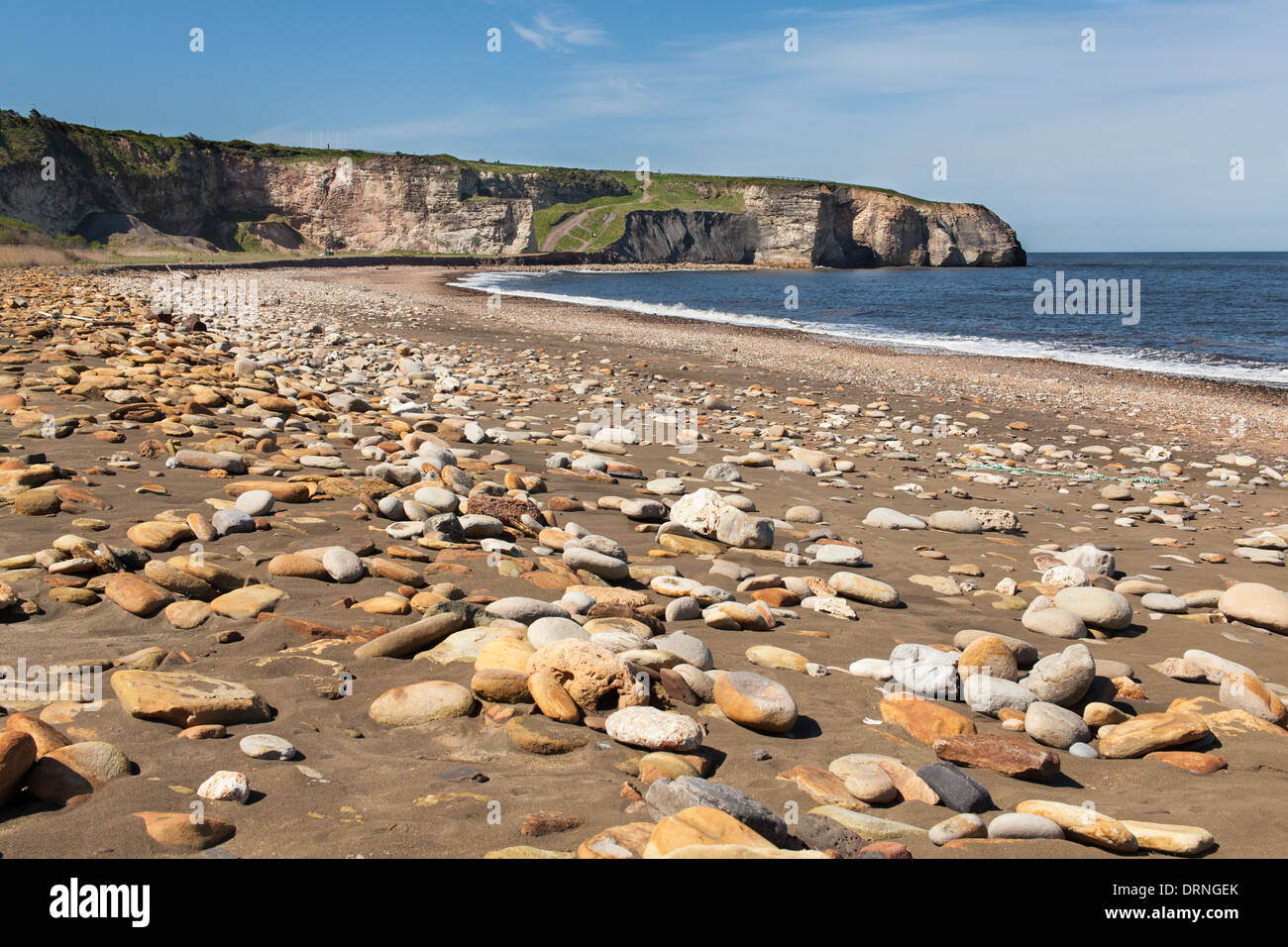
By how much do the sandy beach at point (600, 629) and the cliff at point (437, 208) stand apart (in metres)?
62.4

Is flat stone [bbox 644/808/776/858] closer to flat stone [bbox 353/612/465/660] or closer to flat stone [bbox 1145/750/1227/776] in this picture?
flat stone [bbox 353/612/465/660]

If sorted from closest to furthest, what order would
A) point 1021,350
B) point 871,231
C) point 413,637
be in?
point 413,637 → point 1021,350 → point 871,231

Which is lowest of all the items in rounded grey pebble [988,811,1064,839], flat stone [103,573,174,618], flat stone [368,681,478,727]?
rounded grey pebble [988,811,1064,839]

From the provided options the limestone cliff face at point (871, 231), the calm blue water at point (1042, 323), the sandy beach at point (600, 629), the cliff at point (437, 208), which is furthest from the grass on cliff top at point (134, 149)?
the sandy beach at point (600, 629)

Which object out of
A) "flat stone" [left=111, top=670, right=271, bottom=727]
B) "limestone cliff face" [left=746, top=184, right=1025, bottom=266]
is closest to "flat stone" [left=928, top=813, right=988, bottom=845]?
"flat stone" [left=111, top=670, right=271, bottom=727]

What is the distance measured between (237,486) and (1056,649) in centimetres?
475

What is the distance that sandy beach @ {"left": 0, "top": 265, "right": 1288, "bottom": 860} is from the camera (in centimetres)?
227

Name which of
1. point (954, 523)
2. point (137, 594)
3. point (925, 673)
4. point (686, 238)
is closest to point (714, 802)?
point (925, 673)

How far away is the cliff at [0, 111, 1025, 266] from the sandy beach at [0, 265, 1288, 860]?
62.4 m

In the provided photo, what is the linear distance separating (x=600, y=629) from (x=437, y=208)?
284ft

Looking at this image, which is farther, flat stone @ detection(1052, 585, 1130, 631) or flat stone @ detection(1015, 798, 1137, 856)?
flat stone @ detection(1052, 585, 1130, 631)

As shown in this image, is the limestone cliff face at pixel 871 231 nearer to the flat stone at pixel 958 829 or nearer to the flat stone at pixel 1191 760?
the flat stone at pixel 1191 760

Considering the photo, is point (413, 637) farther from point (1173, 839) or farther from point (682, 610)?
point (1173, 839)

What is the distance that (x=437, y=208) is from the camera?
271 feet
